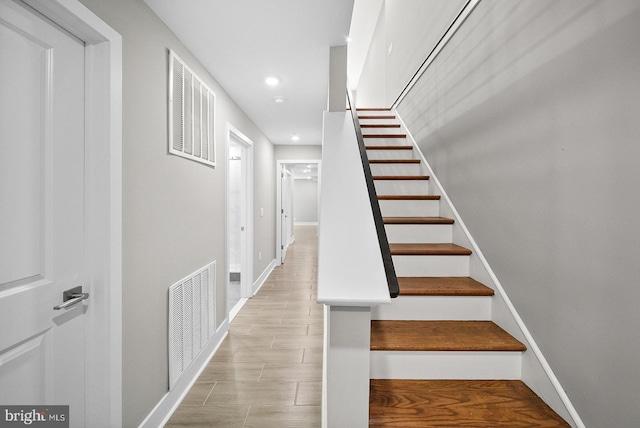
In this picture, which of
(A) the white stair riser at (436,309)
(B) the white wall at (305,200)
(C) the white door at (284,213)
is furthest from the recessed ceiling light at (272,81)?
(B) the white wall at (305,200)

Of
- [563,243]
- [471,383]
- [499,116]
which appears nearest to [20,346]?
[471,383]

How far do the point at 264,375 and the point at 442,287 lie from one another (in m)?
1.52

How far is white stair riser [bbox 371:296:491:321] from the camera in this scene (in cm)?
164

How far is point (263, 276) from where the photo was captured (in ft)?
16.2

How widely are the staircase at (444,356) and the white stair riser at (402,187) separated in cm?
68

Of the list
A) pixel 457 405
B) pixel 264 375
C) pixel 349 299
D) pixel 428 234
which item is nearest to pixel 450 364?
pixel 457 405

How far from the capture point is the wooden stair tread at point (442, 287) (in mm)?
1622

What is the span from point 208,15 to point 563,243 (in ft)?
7.10

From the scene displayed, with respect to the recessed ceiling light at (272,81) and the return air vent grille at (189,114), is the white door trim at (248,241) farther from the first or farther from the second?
the return air vent grille at (189,114)

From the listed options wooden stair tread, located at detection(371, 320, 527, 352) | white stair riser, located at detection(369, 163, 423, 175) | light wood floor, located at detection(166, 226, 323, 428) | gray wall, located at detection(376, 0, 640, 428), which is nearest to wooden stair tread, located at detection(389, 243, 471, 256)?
gray wall, located at detection(376, 0, 640, 428)

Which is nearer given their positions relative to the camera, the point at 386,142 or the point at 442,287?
the point at 442,287

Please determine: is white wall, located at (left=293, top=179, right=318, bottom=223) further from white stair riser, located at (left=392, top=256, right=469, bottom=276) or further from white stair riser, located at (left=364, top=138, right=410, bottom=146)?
white stair riser, located at (left=392, top=256, right=469, bottom=276)

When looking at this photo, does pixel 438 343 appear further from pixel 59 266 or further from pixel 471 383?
pixel 59 266

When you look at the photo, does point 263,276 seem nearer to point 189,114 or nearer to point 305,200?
point 189,114
